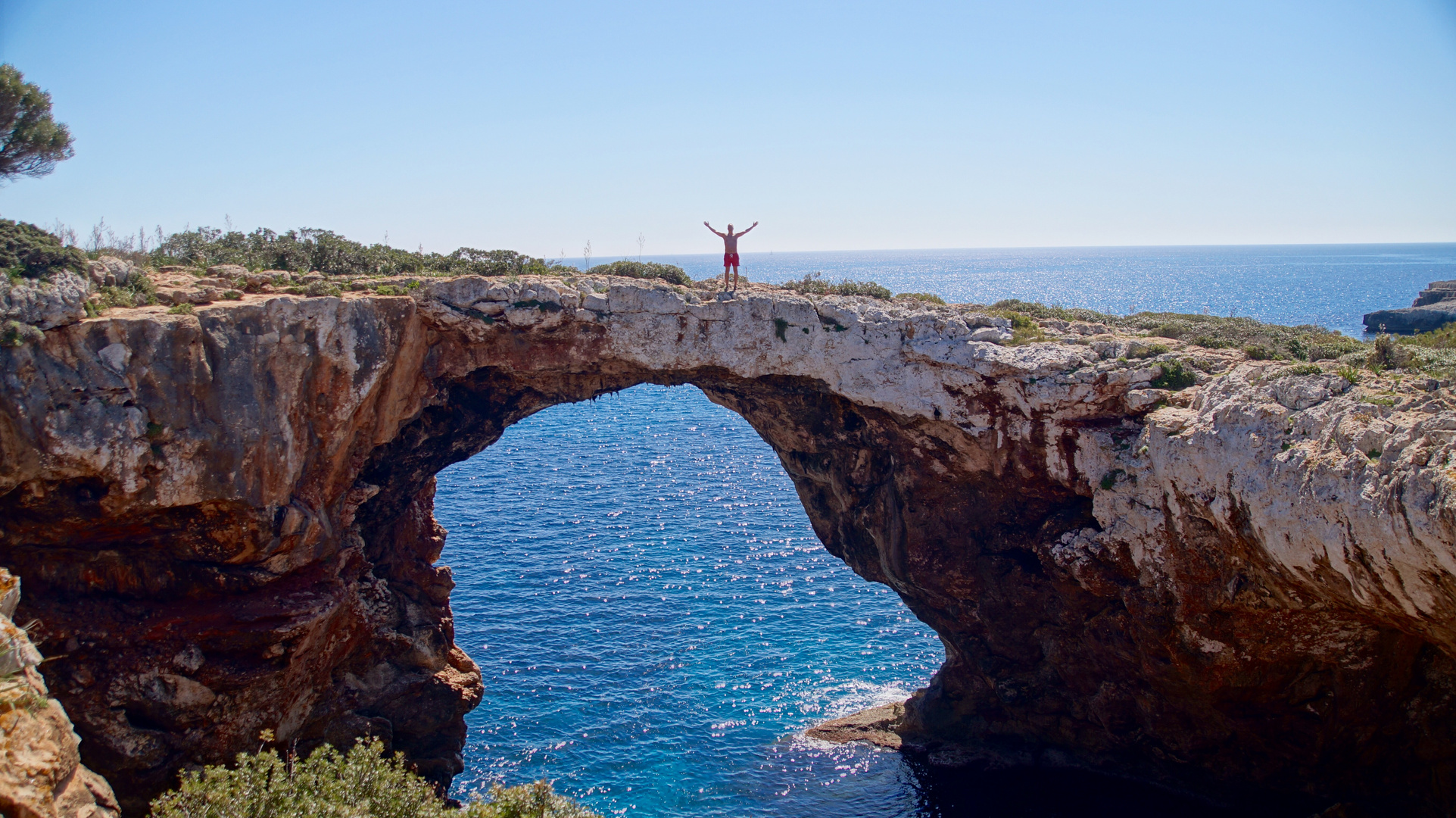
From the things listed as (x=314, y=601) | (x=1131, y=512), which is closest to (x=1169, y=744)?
(x=1131, y=512)

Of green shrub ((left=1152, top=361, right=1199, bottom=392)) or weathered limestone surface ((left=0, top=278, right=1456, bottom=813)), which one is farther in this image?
green shrub ((left=1152, top=361, right=1199, bottom=392))

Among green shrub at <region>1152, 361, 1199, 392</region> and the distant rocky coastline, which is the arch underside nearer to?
green shrub at <region>1152, 361, 1199, 392</region>

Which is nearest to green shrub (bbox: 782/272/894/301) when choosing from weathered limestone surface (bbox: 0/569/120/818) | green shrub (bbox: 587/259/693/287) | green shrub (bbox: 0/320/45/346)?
green shrub (bbox: 587/259/693/287)

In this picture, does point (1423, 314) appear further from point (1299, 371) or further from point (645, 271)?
point (645, 271)

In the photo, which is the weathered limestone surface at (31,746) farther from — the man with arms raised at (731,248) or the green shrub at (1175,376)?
the green shrub at (1175,376)

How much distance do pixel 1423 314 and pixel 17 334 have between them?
8956cm

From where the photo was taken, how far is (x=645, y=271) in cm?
2491

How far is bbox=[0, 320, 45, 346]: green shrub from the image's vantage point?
15516 millimetres

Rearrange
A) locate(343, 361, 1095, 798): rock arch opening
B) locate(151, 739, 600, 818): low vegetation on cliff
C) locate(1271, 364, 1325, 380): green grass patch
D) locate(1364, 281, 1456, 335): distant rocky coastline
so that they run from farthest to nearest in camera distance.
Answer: locate(1364, 281, 1456, 335): distant rocky coastline, locate(343, 361, 1095, 798): rock arch opening, locate(1271, 364, 1325, 380): green grass patch, locate(151, 739, 600, 818): low vegetation on cliff

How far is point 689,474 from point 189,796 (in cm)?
4021

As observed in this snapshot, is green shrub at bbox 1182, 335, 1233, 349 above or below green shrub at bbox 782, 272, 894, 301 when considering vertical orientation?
below

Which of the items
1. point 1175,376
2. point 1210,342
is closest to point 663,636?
point 1175,376

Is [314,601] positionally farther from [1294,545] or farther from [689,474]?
[689,474]

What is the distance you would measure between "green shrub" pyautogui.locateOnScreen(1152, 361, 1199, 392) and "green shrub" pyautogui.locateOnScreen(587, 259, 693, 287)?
41.3 ft
